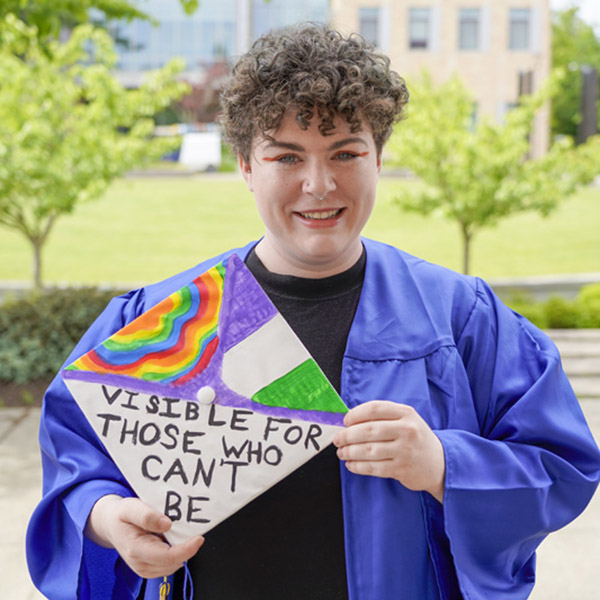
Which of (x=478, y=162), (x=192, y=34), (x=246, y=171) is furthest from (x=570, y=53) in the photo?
(x=246, y=171)

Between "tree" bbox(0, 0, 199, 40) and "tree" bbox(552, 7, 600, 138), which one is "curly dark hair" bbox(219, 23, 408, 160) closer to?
"tree" bbox(0, 0, 199, 40)

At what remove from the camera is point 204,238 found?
56.4 ft

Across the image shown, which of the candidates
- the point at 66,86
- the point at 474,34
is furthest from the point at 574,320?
the point at 474,34

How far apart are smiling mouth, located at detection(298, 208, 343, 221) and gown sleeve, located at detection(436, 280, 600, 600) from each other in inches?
13.7

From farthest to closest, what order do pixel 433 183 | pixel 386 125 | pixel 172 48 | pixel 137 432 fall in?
pixel 172 48, pixel 433 183, pixel 386 125, pixel 137 432

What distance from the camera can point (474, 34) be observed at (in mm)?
33844

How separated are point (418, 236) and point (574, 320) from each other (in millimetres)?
8984

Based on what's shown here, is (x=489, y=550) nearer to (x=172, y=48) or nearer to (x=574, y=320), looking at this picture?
(x=574, y=320)

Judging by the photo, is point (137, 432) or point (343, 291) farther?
point (343, 291)

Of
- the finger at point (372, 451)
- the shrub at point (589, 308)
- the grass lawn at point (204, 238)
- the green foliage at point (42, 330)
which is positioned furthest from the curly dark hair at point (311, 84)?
the grass lawn at point (204, 238)

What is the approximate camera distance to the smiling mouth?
1.55m

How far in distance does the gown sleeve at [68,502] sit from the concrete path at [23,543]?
83.4 inches

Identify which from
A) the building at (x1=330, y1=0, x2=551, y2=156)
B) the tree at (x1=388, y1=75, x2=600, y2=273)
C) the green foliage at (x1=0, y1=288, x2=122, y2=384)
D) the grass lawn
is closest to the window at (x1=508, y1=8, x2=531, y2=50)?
the building at (x1=330, y1=0, x2=551, y2=156)

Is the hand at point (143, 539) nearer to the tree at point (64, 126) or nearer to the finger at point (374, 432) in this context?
the finger at point (374, 432)
